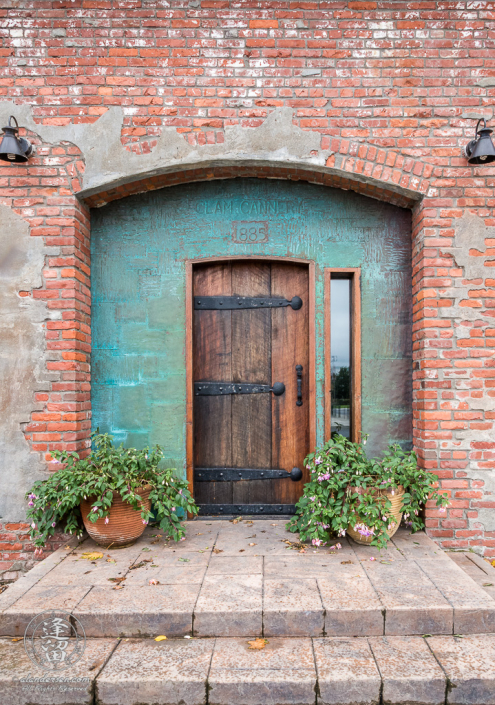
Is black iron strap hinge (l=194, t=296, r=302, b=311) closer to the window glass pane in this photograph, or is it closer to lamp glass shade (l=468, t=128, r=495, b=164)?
the window glass pane

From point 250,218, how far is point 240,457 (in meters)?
1.93

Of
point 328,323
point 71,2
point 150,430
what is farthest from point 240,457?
point 71,2

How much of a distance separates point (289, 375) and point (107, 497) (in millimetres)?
1649

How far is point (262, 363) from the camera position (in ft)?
12.2

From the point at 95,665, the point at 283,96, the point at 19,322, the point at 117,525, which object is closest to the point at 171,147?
the point at 283,96

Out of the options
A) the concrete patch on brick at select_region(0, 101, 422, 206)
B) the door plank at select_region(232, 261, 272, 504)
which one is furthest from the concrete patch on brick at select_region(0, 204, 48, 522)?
the door plank at select_region(232, 261, 272, 504)

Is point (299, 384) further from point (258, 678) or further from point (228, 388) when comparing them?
point (258, 678)

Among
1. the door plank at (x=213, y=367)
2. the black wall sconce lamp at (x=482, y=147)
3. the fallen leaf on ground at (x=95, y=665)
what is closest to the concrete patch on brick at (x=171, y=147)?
the black wall sconce lamp at (x=482, y=147)

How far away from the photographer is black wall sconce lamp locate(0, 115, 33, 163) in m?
3.07

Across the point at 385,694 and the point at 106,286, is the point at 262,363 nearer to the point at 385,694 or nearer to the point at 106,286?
the point at 106,286

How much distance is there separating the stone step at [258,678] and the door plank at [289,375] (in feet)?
5.26

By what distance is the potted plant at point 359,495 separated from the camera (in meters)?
2.96

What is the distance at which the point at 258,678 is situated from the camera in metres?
2.02

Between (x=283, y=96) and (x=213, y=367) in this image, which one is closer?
(x=283, y=96)
